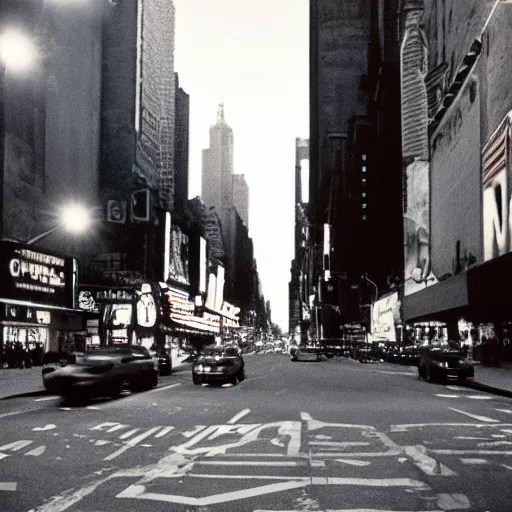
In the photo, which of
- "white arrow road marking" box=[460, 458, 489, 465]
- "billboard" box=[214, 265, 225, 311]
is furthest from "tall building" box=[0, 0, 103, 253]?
"white arrow road marking" box=[460, 458, 489, 465]

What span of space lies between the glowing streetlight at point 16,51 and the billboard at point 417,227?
149 feet

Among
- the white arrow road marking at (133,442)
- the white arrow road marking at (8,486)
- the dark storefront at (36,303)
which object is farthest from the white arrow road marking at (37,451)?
the dark storefront at (36,303)

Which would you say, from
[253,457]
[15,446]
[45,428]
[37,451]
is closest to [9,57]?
[45,428]

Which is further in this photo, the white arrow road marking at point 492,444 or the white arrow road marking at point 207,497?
the white arrow road marking at point 492,444

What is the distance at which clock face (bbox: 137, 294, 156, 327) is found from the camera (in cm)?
8781

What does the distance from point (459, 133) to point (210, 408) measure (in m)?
55.1

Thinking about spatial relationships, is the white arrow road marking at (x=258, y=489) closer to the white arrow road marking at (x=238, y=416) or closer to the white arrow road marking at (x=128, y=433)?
the white arrow road marking at (x=128, y=433)

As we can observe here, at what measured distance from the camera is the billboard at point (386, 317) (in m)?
107

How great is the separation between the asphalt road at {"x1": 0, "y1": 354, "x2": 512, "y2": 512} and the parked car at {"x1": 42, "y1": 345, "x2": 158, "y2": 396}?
1593mm

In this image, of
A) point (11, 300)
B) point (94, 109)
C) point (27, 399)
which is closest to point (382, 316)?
point (94, 109)

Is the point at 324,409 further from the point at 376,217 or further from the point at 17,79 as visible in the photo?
the point at 376,217

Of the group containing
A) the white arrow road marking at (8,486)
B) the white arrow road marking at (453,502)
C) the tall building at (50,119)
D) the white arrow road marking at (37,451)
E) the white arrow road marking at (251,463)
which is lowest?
the white arrow road marking at (251,463)

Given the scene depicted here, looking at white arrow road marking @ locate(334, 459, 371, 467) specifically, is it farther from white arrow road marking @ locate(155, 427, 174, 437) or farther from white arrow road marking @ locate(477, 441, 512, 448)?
white arrow road marking @ locate(155, 427, 174, 437)

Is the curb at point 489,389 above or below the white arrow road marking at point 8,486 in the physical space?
below
